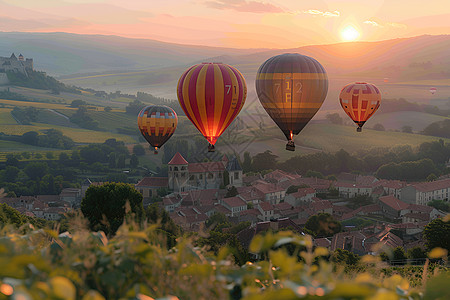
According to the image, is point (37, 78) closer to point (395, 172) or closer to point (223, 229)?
point (395, 172)

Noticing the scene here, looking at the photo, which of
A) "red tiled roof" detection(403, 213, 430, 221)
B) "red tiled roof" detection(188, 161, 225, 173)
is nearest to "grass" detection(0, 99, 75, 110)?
"red tiled roof" detection(188, 161, 225, 173)

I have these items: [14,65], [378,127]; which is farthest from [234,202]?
[14,65]

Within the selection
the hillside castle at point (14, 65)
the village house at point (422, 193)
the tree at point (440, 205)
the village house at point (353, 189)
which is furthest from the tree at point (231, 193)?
the hillside castle at point (14, 65)

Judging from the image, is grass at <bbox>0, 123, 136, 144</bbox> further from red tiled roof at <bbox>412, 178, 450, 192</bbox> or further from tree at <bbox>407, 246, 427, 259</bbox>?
tree at <bbox>407, 246, 427, 259</bbox>

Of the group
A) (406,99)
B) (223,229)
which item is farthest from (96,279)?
(406,99)

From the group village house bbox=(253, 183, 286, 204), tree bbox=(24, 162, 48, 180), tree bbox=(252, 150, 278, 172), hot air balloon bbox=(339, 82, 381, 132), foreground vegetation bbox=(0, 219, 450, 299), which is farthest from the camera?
tree bbox=(24, 162, 48, 180)

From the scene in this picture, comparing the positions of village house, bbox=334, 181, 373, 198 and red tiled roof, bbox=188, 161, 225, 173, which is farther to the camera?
red tiled roof, bbox=188, 161, 225, 173
